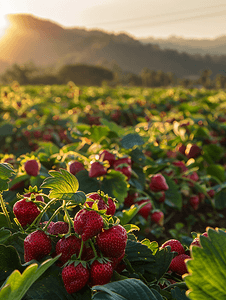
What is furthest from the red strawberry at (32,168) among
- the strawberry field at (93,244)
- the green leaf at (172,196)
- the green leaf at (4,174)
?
the green leaf at (172,196)

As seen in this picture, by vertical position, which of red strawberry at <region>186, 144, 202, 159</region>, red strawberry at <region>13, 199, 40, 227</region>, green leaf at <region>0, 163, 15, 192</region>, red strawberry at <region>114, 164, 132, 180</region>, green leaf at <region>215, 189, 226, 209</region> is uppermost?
green leaf at <region>0, 163, 15, 192</region>

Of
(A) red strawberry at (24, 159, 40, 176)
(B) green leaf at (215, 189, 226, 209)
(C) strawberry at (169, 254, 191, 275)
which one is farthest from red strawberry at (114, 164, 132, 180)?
(B) green leaf at (215, 189, 226, 209)

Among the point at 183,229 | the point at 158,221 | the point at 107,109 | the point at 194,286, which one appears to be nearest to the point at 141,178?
the point at 158,221

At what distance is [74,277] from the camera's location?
0.77 m

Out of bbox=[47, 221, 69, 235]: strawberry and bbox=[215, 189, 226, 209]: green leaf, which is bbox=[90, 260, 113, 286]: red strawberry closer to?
bbox=[47, 221, 69, 235]: strawberry

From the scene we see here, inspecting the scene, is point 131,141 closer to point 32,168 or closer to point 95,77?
point 32,168

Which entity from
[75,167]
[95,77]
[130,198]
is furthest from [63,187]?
[95,77]

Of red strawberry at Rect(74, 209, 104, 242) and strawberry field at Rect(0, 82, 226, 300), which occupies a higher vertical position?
red strawberry at Rect(74, 209, 104, 242)

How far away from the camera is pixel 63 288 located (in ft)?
2.69

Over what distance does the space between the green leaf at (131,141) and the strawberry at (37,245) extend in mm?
1406

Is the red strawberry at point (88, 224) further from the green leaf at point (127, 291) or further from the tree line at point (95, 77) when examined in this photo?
the tree line at point (95, 77)

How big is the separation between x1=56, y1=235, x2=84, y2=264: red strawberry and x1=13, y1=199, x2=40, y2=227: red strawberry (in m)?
0.16

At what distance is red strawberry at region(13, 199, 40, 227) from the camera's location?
919 millimetres

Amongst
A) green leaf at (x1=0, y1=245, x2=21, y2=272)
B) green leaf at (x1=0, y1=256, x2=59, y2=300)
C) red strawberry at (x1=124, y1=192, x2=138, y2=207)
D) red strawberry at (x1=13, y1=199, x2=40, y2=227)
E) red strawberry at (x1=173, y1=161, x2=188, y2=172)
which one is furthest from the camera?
red strawberry at (x1=173, y1=161, x2=188, y2=172)
